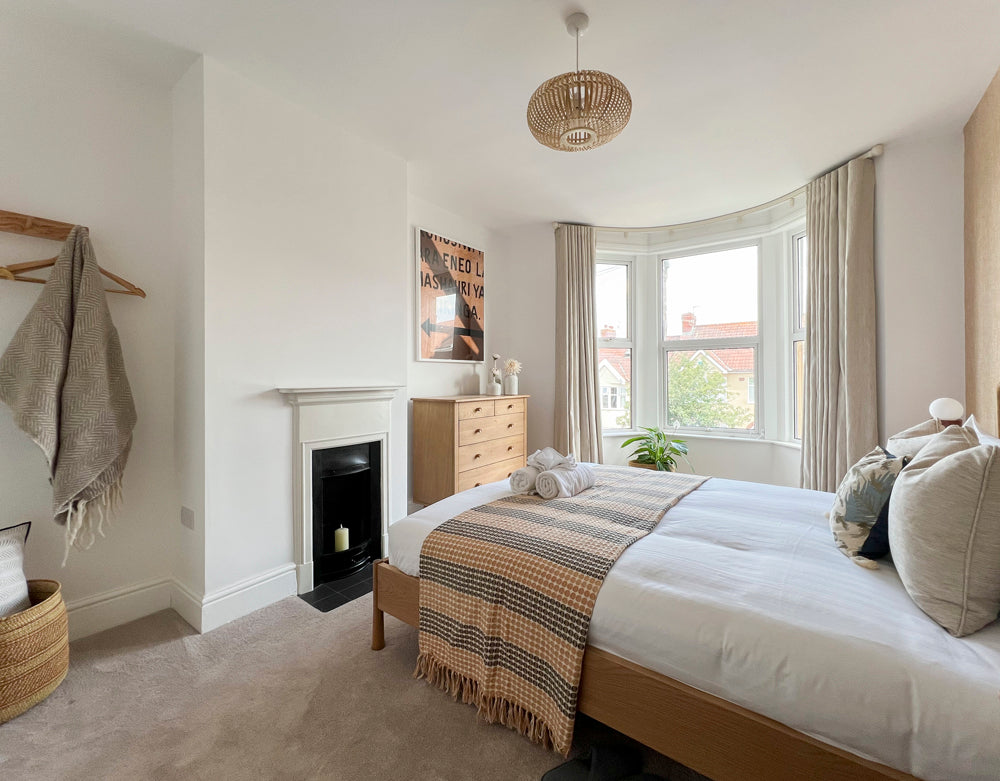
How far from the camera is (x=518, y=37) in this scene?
1.87 metres

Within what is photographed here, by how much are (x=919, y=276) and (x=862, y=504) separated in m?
2.18

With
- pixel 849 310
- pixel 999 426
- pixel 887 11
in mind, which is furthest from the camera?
pixel 849 310

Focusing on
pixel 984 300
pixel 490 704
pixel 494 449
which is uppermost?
pixel 984 300

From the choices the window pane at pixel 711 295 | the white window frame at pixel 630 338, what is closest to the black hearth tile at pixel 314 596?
the white window frame at pixel 630 338

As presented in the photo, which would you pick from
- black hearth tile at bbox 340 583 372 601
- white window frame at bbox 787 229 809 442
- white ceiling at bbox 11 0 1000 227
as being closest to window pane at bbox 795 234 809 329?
white window frame at bbox 787 229 809 442

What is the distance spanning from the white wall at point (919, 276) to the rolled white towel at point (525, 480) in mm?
2416

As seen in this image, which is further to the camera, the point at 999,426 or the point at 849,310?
the point at 849,310

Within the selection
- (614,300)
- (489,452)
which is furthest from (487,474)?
(614,300)

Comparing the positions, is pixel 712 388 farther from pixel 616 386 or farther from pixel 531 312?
pixel 531 312

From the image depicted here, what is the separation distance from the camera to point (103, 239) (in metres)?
2.08

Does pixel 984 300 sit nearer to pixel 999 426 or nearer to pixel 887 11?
pixel 999 426

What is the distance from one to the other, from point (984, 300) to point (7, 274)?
4534 mm

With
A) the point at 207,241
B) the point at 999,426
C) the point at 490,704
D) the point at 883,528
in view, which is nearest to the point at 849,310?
the point at 999,426

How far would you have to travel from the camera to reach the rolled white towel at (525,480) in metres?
2.09
